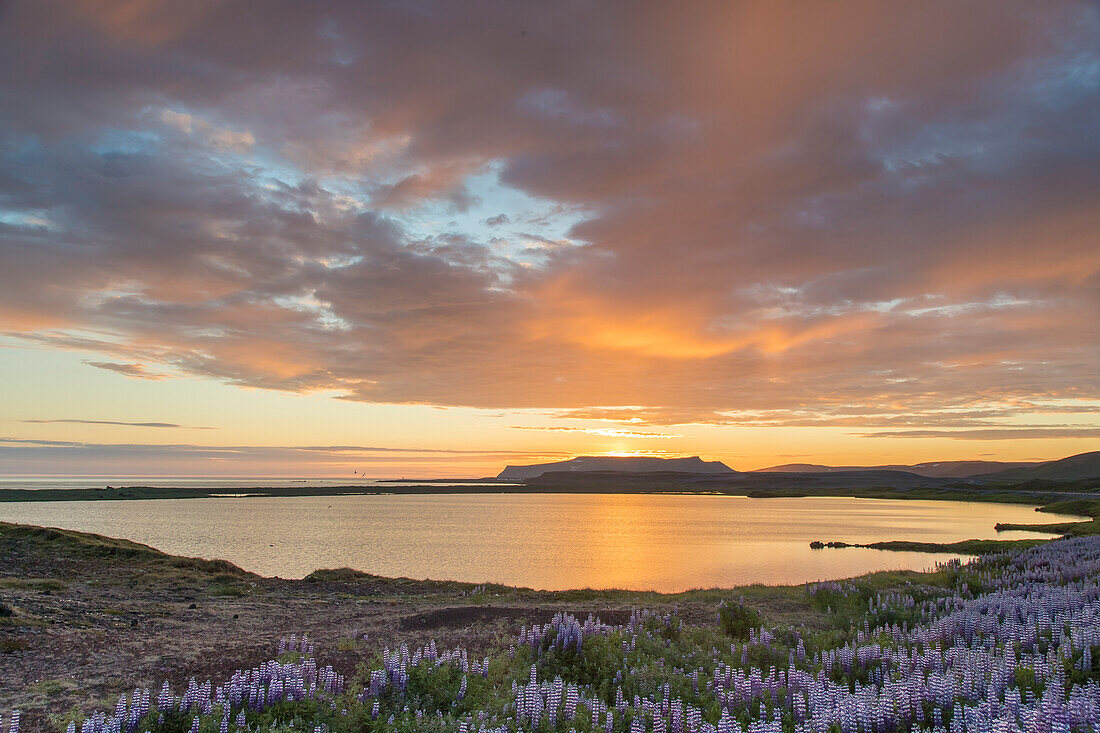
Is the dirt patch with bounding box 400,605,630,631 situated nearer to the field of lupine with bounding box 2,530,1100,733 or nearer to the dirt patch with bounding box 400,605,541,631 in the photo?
the dirt patch with bounding box 400,605,541,631

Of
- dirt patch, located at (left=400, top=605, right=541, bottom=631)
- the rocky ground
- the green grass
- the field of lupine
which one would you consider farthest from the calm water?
the field of lupine

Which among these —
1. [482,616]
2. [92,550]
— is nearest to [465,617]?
[482,616]

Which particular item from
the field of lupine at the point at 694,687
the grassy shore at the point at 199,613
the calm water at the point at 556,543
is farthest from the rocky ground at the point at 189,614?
the calm water at the point at 556,543

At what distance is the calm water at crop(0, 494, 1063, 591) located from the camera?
41438 millimetres

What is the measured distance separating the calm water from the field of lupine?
23.6 m

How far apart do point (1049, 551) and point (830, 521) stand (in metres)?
65.1

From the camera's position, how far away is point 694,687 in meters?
10.2

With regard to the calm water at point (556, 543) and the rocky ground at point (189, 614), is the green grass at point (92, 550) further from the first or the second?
the calm water at point (556, 543)

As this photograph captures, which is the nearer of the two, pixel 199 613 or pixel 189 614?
pixel 189 614

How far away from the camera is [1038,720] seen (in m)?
5.68

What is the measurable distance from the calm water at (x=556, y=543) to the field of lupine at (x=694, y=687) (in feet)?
77.5

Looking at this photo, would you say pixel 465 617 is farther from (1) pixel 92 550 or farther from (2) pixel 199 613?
(1) pixel 92 550

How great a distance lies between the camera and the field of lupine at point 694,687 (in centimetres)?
714

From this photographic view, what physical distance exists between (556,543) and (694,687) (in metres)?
53.9
